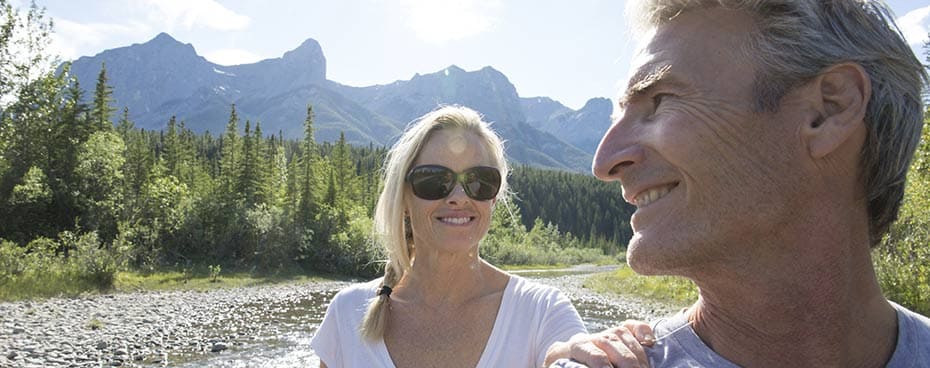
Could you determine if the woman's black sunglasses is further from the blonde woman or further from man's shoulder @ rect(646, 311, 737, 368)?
man's shoulder @ rect(646, 311, 737, 368)

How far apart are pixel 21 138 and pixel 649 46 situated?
154ft

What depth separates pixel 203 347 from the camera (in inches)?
593

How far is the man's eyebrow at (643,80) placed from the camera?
58.5 inches

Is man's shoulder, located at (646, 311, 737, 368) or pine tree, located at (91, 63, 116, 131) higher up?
pine tree, located at (91, 63, 116, 131)

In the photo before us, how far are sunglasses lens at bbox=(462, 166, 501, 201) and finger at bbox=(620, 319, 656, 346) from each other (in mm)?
1988

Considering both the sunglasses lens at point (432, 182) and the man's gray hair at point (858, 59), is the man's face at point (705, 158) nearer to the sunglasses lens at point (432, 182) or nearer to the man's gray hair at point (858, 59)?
the man's gray hair at point (858, 59)

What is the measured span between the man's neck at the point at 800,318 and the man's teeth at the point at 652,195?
0.25 m

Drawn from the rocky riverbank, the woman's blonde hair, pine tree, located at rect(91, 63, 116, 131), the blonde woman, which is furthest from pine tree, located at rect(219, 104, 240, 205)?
the blonde woman

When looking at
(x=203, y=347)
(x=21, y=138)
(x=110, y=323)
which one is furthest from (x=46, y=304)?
(x=21, y=138)

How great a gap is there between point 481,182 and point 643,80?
6.89 feet

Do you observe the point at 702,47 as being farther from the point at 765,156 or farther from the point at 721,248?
the point at 721,248

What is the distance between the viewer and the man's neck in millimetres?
1402

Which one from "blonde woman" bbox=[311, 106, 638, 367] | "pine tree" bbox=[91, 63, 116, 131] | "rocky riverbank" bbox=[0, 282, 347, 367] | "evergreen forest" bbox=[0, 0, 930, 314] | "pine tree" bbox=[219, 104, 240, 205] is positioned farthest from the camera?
"pine tree" bbox=[219, 104, 240, 205]

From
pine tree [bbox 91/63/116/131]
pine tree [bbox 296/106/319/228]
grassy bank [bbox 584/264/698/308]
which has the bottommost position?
grassy bank [bbox 584/264/698/308]
